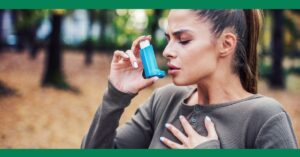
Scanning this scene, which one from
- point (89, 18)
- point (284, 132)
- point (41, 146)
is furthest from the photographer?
point (89, 18)

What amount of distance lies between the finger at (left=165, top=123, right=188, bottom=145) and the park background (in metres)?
2.71

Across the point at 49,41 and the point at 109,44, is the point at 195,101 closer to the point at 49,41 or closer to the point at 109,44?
the point at 49,41

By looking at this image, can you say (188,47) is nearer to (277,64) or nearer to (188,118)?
(188,118)

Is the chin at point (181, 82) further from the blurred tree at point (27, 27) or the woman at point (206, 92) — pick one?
the blurred tree at point (27, 27)

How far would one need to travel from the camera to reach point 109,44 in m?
7.06

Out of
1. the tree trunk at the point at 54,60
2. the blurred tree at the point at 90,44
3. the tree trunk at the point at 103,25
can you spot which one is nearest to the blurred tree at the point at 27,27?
the tree trunk at the point at 54,60

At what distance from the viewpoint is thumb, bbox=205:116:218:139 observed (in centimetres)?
92

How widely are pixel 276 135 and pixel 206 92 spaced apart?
185 millimetres

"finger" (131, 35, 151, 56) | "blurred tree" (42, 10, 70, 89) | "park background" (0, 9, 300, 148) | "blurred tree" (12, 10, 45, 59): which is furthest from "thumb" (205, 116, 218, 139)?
"blurred tree" (42, 10, 70, 89)

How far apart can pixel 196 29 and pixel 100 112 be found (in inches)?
10.8

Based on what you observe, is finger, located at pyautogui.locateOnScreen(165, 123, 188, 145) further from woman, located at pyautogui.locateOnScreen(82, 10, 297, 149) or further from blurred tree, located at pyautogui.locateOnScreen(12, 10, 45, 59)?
blurred tree, located at pyautogui.locateOnScreen(12, 10, 45, 59)

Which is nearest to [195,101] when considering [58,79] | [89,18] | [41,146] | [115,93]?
[115,93]

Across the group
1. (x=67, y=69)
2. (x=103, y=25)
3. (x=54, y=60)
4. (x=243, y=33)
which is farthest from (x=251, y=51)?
(x=103, y=25)

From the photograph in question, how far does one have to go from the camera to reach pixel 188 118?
998 mm
